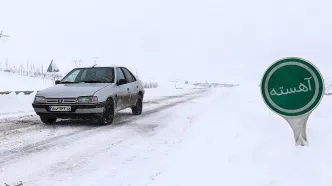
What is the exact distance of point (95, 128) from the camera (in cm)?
803

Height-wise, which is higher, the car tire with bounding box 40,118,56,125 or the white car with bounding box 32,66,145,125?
the white car with bounding box 32,66,145,125

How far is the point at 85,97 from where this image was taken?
26.5 feet

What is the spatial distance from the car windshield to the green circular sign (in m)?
5.70

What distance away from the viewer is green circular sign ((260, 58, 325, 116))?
13.2 feet

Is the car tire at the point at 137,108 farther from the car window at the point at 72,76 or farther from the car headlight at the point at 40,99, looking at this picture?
the car headlight at the point at 40,99

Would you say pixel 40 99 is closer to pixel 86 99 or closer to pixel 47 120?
pixel 47 120

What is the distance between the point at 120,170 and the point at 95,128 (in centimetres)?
368

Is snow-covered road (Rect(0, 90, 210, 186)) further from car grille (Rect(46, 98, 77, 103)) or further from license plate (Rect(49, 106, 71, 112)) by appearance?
car grille (Rect(46, 98, 77, 103))

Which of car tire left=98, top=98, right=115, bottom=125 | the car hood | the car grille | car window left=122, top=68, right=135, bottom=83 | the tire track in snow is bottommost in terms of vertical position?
the tire track in snow

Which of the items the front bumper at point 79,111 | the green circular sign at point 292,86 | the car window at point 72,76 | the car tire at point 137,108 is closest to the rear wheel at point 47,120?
the front bumper at point 79,111

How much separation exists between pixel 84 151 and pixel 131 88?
494cm

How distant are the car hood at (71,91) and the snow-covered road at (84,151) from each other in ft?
2.35

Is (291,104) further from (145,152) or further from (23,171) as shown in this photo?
(23,171)

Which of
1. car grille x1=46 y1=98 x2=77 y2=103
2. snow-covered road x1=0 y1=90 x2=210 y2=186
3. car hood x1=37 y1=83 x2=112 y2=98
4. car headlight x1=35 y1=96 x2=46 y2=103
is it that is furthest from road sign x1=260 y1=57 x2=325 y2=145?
car headlight x1=35 y1=96 x2=46 y2=103
